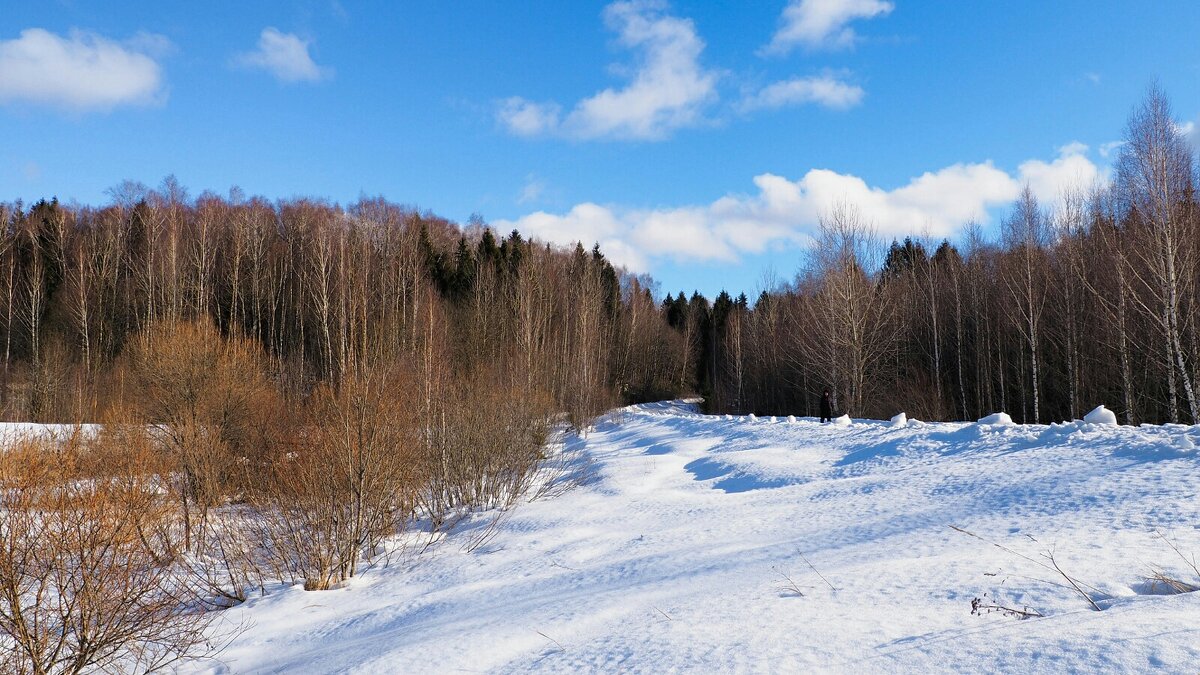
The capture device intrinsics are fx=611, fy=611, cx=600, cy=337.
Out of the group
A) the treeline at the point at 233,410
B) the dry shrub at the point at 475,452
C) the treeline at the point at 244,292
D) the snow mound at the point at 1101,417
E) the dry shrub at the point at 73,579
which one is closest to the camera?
the dry shrub at the point at 73,579

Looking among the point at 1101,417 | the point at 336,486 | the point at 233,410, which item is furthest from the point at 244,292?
the point at 1101,417

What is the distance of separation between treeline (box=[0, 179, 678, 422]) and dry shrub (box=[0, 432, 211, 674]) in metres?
15.9

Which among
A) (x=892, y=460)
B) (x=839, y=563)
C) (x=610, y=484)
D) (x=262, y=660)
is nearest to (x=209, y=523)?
(x=262, y=660)

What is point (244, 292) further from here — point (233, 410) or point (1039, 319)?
point (1039, 319)

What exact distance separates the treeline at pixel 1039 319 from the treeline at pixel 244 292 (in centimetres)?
1304

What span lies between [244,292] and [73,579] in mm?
32489

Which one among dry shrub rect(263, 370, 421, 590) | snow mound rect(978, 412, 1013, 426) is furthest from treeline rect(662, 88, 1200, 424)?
dry shrub rect(263, 370, 421, 590)

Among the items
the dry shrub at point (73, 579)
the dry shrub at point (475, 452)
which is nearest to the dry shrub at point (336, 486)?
the dry shrub at point (73, 579)

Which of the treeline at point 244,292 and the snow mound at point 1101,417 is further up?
the treeline at point 244,292

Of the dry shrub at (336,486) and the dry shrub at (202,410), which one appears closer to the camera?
the dry shrub at (336,486)

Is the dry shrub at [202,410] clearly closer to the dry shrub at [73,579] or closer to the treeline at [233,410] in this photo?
the treeline at [233,410]

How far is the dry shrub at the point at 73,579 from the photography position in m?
6.24

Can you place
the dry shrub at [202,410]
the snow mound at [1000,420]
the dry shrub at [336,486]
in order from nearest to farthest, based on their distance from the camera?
the dry shrub at [336,486] → the snow mound at [1000,420] → the dry shrub at [202,410]

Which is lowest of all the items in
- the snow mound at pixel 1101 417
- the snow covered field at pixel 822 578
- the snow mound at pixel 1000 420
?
the snow covered field at pixel 822 578
